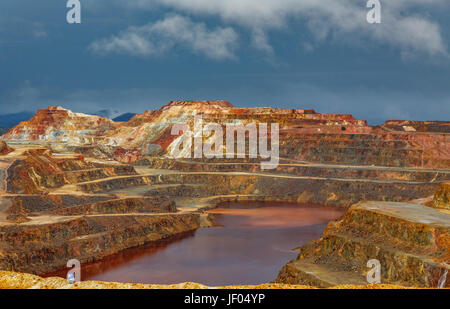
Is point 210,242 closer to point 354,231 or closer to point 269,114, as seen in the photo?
point 354,231

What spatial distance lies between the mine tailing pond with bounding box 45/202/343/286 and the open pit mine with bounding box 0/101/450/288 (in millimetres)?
3626

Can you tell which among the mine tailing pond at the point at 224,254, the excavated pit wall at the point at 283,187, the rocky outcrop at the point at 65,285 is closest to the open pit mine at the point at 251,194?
the rocky outcrop at the point at 65,285

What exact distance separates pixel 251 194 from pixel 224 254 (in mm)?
55818

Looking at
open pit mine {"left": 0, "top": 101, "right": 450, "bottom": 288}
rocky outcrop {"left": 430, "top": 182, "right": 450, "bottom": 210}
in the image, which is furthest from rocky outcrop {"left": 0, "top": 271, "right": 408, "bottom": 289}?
rocky outcrop {"left": 430, "top": 182, "right": 450, "bottom": 210}

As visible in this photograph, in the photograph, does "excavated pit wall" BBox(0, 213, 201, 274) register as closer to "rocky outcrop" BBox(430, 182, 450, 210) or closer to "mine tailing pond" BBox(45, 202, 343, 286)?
"mine tailing pond" BBox(45, 202, 343, 286)

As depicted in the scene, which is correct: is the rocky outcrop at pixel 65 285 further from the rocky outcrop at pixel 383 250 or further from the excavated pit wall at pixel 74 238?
the excavated pit wall at pixel 74 238

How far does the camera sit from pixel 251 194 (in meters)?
119

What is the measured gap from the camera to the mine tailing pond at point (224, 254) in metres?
53.9

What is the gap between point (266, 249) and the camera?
219ft

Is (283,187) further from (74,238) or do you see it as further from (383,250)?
(383,250)

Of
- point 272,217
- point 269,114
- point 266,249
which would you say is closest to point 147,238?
point 266,249

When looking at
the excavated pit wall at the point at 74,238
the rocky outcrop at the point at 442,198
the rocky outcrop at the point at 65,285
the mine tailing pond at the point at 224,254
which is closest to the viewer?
the rocky outcrop at the point at 65,285

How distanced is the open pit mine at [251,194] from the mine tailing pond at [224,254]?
3.63 metres
